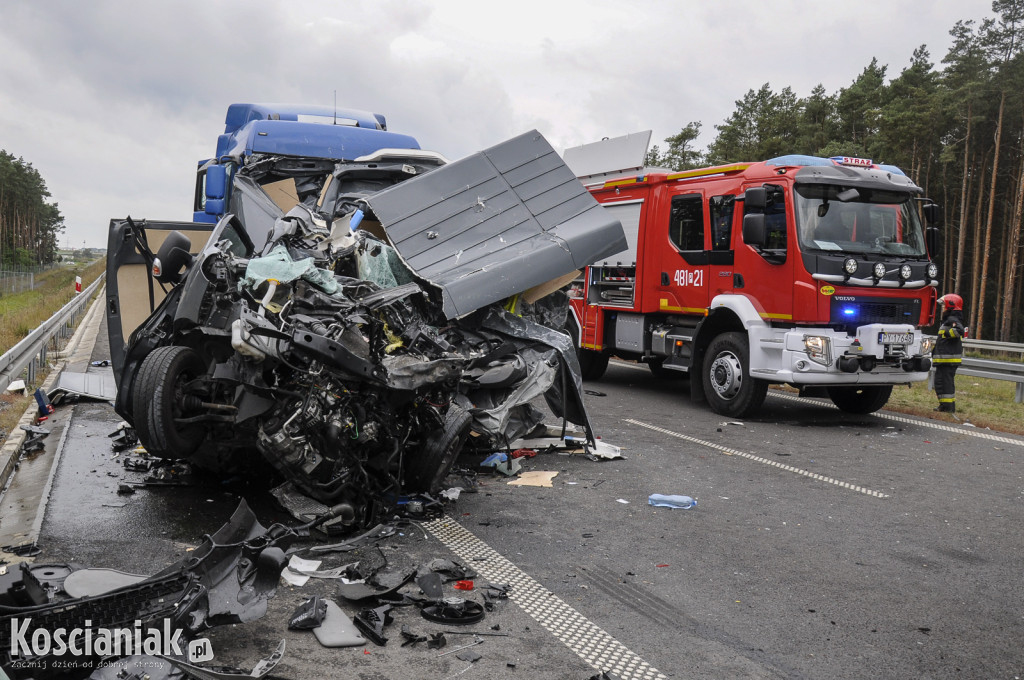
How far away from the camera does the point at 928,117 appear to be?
28703mm

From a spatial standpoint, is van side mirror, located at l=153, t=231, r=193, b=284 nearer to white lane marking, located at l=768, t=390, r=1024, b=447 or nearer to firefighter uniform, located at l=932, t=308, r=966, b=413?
white lane marking, located at l=768, t=390, r=1024, b=447

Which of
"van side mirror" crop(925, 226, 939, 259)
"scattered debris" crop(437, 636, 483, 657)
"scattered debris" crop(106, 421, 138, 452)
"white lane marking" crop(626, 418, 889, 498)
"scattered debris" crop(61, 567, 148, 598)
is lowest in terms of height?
"scattered debris" crop(437, 636, 483, 657)

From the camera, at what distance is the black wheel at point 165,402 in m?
4.50

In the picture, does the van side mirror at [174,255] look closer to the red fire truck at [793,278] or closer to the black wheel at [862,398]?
the red fire truck at [793,278]

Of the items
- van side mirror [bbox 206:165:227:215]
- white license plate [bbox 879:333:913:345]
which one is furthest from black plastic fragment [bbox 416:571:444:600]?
white license plate [bbox 879:333:913:345]

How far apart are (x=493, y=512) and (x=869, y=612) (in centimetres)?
239

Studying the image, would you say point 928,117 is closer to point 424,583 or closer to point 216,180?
point 216,180

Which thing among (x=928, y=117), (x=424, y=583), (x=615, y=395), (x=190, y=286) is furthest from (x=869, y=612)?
(x=928, y=117)

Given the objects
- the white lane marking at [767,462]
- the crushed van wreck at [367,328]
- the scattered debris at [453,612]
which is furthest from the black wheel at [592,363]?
the scattered debris at [453,612]

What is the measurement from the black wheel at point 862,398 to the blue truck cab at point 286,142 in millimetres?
6319

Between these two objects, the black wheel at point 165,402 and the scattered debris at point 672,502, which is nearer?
the black wheel at point 165,402

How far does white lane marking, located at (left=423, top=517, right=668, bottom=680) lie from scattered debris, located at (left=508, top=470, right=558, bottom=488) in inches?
49.5

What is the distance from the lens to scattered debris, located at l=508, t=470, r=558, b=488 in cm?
607

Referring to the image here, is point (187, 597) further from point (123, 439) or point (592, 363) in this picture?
point (592, 363)
